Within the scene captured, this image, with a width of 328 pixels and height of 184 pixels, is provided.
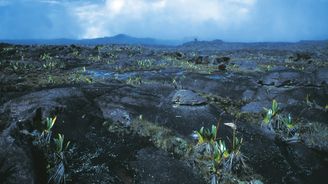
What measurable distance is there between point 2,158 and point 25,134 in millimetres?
2474

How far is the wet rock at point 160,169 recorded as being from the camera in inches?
650

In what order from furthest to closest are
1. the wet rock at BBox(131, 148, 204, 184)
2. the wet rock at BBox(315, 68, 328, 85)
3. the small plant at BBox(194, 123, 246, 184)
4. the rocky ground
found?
the wet rock at BBox(315, 68, 328, 85) < the small plant at BBox(194, 123, 246, 184) < the wet rock at BBox(131, 148, 204, 184) < the rocky ground

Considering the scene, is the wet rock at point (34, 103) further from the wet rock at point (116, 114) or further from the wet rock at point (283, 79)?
the wet rock at point (283, 79)

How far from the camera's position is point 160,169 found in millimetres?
17125

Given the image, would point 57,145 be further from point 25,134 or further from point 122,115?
point 122,115

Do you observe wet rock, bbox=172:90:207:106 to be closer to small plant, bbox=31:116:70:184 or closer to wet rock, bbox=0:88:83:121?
wet rock, bbox=0:88:83:121

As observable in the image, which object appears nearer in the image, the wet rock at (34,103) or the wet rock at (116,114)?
the wet rock at (34,103)

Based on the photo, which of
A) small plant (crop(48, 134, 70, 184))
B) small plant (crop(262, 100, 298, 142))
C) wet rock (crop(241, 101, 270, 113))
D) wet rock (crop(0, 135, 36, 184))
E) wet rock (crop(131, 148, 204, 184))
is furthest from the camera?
wet rock (crop(241, 101, 270, 113))

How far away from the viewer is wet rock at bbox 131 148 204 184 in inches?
650

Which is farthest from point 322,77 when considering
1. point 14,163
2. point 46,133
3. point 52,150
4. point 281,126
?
point 14,163

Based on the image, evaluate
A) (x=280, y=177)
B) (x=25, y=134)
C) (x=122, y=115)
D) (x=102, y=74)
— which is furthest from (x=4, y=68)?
(x=280, y=177)

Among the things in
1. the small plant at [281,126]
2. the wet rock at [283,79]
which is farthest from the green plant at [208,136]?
the wet rock at [283,79]

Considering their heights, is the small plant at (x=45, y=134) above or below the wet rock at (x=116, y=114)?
above

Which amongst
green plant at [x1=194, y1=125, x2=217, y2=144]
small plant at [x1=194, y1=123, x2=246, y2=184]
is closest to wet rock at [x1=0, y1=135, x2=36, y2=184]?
small plant at [x1=194, y1=123, x2=246, y2=184]
